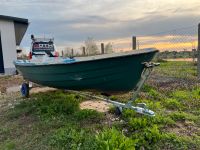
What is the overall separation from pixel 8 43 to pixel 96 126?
1384 cm

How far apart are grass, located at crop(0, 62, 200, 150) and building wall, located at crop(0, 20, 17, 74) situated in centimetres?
1107

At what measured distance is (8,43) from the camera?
17.5 meters

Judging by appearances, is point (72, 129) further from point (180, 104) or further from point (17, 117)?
point (180, 104)

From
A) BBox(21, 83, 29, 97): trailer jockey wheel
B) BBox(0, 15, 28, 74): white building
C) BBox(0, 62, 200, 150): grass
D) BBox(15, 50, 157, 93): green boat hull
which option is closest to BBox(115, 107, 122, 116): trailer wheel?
BBox(0, 62, 200, 150): grass

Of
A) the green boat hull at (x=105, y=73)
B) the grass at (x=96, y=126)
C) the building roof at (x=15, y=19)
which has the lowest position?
the grass at (x=96, y=126)

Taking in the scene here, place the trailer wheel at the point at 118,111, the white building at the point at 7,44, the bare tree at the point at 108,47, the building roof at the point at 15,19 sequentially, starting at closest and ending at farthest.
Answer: the trailer wheel at the point at 118,111 < the building roof at the point at 15,19 < the white building at the point at 7,44 < the bare tree at the point at 108,47

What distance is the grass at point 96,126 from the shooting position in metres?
4.30

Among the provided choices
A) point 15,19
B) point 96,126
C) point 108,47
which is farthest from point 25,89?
point 108,47

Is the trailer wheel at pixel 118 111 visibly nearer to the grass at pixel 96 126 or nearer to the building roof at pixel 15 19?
the grass at pixel 96 126

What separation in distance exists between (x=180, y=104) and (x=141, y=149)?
2.67 m

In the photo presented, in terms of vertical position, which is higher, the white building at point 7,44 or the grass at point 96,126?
the white building at point 7,44

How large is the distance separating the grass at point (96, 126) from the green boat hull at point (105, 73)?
1.95ft

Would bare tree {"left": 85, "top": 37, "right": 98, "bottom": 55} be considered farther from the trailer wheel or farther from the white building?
the trailer wheel

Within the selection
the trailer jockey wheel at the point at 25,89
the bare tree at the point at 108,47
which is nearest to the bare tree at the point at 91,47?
the bare tree at the point at 108,47
